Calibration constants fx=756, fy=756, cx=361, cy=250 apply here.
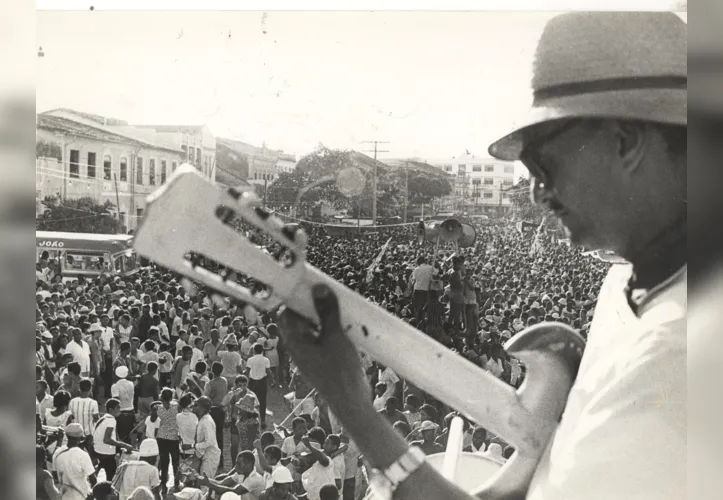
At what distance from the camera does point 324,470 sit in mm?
2770

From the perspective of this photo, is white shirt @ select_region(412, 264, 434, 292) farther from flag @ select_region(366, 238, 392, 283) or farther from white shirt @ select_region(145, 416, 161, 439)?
white shirt @ select_region(145, 416, 161, 439)

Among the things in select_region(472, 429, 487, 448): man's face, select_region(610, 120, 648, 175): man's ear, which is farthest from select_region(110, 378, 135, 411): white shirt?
select_region(610, 120, 648, 175): man's ear

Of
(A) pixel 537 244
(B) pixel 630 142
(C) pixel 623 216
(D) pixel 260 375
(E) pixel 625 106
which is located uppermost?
(E) pixel 625 106

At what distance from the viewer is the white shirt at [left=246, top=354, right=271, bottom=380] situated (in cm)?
270

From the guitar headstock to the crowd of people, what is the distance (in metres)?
0.31

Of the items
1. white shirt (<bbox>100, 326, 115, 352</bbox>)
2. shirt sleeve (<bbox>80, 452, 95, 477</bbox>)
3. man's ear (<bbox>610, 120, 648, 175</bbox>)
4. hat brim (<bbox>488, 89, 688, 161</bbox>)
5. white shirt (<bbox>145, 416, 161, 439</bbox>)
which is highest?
hat brim (<bbox>488, 89, 688, 161</bbox>)

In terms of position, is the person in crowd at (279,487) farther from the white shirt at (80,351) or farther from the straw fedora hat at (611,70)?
the straw fedora hat at (611,70)

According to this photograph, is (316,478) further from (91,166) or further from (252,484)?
(91,166)

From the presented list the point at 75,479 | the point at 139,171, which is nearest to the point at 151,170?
the point at 139,171

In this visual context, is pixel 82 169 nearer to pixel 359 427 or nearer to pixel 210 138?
pixel 210 138

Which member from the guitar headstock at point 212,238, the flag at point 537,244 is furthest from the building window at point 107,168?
the flag at point 537,244

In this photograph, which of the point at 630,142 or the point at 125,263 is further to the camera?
the point at 125,263

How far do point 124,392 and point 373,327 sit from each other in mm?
1053

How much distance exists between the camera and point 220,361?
2.82m
